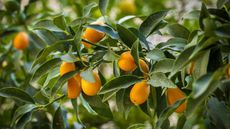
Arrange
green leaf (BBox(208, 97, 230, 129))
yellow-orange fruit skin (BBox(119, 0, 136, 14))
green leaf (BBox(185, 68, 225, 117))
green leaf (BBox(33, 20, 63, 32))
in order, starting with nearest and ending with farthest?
green leaf (BBox(185, 68, 225, 117)), green leaf (BBox(208, 97, 230, 129)), green leaf (BBox(33, 20, 63, 32)), yellow-orange fruit skin (BBox(119, 0, 136, 14))

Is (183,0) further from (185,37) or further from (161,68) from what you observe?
(161,68)

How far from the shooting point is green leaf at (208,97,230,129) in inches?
25.2

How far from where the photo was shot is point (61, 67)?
2.54ft

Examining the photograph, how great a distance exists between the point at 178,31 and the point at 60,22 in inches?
9.1

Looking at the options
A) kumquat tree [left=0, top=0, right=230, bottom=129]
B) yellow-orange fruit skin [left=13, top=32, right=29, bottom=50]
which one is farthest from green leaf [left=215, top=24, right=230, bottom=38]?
yellow-orange fruit skin [left=13, top=32, right=29, bottom=50]

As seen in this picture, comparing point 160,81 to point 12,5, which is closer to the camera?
point 160,81

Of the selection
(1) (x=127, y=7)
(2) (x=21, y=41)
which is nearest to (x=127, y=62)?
(2) (x=21, y=41)

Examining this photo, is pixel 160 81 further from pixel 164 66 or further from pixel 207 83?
pixel 207 83

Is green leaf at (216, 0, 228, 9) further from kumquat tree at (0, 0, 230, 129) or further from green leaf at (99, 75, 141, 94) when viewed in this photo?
green leaf at (99, 75, 141, 94)

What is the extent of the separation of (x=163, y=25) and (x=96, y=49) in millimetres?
137

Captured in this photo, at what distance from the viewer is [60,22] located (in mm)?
823

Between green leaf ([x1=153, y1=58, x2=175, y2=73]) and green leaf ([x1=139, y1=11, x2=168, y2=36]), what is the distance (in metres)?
0.11

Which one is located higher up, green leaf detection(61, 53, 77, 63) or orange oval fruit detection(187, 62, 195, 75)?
green leaf detection(61, 53, 77, 63)

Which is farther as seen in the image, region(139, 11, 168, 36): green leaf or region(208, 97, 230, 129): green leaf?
region(139, 11, 168, 36): green leaf
